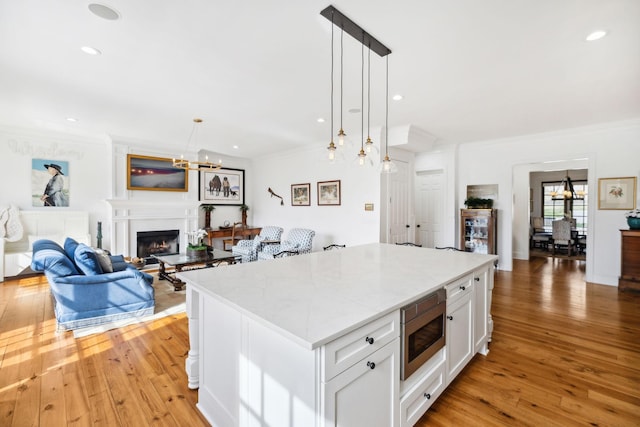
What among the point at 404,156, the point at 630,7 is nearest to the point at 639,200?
the point at 404,156

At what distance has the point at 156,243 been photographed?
6570 mm

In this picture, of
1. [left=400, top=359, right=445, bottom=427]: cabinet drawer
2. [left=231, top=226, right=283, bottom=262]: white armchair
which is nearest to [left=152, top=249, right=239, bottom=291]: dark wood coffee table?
[left=231, top=226, right=283, bottom=262]: white armchair

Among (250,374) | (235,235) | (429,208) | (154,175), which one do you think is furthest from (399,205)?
(154,175)

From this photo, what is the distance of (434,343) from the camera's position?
1882 mm

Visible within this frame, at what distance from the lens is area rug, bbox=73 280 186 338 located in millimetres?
3156

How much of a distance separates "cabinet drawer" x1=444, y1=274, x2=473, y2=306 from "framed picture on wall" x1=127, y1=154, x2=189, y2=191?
6454 millimetres

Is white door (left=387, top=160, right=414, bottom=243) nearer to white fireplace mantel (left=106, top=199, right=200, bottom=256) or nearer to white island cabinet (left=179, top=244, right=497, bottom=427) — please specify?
white island cabinet (left=179, top=244, right=497, bottom=427)

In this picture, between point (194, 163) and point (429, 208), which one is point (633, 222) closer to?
point (429, 208)

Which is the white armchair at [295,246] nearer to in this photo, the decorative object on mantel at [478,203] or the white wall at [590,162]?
the decorative object on mantel at [478,203]

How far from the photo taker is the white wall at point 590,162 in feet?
15.7

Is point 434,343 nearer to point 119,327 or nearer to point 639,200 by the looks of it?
point 119,327

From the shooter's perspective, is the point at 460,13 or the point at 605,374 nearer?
the point at 460,13

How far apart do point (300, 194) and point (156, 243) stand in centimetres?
340

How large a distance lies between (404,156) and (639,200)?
12.2 ft
